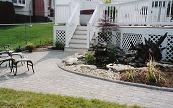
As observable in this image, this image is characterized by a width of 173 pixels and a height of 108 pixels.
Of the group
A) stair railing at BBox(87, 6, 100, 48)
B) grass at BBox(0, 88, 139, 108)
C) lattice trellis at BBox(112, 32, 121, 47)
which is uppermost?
stair railing at BBox(87, 6, 100, 48)

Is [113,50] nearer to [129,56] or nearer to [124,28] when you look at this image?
[129,56]

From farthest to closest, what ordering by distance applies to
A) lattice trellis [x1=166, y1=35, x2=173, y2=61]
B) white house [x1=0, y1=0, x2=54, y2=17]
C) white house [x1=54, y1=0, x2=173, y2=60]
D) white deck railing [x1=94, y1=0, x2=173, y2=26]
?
white house [x1=0, y1=0, x2=54, y2=17]
white deck railing [x1=94, y1=0, x2=173, y2=26]
white house [x1=54, y1=0, x2=173, y2=60]
lattice trellis [x1=166, y1=35, x2=173, y2=61]

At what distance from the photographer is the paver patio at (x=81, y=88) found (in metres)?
7.62

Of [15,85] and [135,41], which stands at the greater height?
[135,41]

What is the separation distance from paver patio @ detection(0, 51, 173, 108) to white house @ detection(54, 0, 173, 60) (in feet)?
14.7

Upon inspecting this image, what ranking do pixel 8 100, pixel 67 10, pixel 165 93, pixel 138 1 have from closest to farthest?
pixel 8 100 < pixel 165 93 < pixel 138 1 < pixel 67 10

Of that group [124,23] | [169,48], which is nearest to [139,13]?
[124,23]

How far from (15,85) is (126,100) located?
123 inches

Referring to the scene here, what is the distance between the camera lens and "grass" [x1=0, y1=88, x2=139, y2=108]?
6797mm

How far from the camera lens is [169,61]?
1259 centimetres

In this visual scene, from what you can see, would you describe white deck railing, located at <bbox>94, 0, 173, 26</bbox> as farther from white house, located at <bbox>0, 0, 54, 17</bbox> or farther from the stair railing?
white house, located at <bbox>0, 0, 54, 17</bbox>

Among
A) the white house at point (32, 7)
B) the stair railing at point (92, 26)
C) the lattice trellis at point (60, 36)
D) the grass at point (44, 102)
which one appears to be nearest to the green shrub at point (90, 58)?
the stair railing at point (92, 26)

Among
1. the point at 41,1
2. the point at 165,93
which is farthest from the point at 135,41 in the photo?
the point at 41,1

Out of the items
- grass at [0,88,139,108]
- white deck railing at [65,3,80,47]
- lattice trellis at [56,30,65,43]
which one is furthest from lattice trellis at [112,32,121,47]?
grass at [0,88,139,108]
